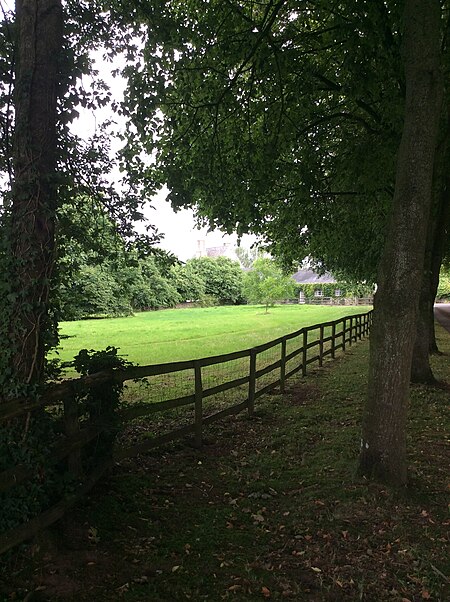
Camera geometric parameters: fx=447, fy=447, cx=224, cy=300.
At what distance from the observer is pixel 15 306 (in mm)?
3543

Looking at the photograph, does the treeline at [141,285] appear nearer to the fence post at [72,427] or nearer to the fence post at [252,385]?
the fence post at [72,427]

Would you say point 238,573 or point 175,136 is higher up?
point 175,136

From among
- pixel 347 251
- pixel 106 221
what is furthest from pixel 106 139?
pixel 347 251

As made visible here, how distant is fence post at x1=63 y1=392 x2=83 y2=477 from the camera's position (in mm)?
3941

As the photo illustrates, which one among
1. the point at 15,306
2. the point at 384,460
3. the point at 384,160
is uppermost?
the point at 384,160

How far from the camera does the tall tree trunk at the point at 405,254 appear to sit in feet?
15.2

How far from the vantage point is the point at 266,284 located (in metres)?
→ 58.3

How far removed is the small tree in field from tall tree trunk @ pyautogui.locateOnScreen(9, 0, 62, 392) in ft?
177

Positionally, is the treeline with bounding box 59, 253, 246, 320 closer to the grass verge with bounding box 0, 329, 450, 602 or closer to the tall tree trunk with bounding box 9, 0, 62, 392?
the tall tree trunk with bounding box 9, 0, 62, 392

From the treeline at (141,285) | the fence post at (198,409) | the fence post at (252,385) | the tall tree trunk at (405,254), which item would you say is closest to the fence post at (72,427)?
the treeline at (141,285)

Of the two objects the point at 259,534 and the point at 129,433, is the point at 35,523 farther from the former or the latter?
the point at 129,433

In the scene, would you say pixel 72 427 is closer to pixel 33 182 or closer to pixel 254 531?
→ pixel 254 531

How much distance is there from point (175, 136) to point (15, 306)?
5.33 metres

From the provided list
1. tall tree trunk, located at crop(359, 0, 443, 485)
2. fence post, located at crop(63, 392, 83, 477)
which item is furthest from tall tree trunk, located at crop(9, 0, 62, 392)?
tall tree trunk, located at crop(359, 0, 443, 485)
